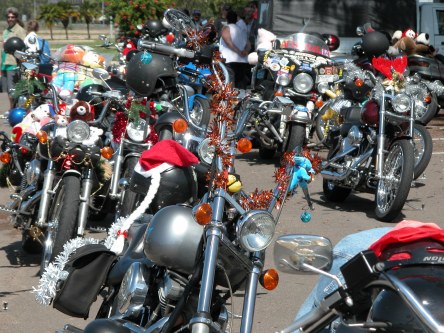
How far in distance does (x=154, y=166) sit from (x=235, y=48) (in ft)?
42.9

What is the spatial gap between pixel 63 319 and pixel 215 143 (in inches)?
105

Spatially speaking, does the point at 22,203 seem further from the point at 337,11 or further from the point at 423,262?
the point at 337,11

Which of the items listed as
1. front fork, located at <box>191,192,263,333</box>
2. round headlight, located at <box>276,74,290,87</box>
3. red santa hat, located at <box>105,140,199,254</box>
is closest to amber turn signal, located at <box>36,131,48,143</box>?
red santa hat, located at <box>105,140,199,254</box>

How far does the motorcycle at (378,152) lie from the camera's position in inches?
332

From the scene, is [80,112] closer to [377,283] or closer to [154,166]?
[154,166]

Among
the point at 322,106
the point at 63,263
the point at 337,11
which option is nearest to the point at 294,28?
the point at 337,11

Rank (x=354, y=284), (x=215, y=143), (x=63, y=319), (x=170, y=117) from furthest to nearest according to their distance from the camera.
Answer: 1. (x=170, y=117)
2. (x=63, y=319)
3. (x=215, y=143)
4. (x=354, y=284)

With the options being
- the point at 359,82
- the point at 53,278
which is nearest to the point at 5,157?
the point at 53,278

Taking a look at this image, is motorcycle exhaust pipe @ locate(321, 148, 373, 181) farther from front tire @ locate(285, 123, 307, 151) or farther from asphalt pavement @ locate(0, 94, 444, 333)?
front tire @ locate(285, 123, 307, 151)

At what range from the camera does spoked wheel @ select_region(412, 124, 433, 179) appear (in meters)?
9.39

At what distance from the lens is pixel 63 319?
580 centimetres

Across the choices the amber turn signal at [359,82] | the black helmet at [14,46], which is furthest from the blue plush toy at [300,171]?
the amber turn signal at [359,82]

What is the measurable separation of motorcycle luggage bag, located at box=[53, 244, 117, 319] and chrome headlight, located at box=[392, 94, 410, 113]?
509 centimetres

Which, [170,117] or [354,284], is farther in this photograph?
[170,117]
